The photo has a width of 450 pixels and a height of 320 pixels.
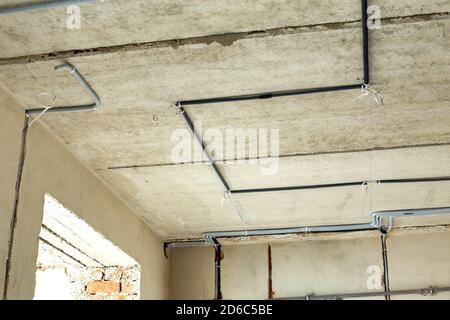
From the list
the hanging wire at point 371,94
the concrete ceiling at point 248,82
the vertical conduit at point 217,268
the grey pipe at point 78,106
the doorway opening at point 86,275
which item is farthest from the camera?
the vertical conduit at point 217,268

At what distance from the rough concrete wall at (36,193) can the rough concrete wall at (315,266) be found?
2.97 ft

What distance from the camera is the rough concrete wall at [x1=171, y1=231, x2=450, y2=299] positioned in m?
4.21

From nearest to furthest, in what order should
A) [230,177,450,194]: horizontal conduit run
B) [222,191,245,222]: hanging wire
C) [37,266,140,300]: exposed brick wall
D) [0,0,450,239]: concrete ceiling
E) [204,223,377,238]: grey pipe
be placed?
[0,0,450,239]: concrete ceiling → [230,177,450,194]: horizontal conduit run → [222,191,245,222]: hanging wire → [37,266,140,300]: exposed brick wall → [204,223,377,238]: grey pipe

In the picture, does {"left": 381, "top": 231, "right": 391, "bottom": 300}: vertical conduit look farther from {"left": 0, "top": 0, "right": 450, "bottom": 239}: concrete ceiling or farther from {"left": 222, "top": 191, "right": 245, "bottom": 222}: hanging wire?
{"left": 222, "top": 191, "right": 245, "bottom": 222}: hanging wire

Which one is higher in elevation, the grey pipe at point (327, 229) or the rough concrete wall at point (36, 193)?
the grey pipe at point (327, 229)

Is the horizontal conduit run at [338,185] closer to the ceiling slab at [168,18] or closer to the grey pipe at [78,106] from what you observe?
the grey pipe at [78,106]

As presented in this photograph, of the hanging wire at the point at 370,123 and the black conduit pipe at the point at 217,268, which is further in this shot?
the black conduit pipe at the point at 217,268

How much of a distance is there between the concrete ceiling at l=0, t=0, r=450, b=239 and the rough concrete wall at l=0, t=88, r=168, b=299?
8 centimetres

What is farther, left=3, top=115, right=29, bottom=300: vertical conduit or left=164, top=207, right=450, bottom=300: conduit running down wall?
left=164, top=207, right=450, bottom=300: conduit running down wall

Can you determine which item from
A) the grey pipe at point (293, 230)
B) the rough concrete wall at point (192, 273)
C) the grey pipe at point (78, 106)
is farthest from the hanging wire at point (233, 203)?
the grey pipe at point (78, 106)

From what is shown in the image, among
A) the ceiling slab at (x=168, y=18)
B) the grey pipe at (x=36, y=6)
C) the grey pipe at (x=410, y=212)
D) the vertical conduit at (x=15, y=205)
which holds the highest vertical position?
the ceiling slab at (x=168, y=18)

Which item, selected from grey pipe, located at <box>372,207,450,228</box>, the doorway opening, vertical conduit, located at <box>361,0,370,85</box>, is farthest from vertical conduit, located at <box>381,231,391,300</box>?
vertical conduit, located at <box>361,0,370,85</box>

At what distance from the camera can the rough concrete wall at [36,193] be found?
8.21 feet

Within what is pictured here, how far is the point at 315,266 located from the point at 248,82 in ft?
7.01
